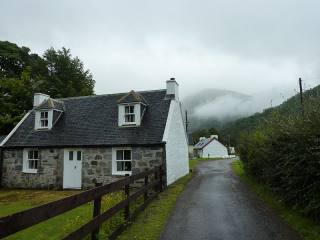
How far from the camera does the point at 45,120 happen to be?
22562 millimetres

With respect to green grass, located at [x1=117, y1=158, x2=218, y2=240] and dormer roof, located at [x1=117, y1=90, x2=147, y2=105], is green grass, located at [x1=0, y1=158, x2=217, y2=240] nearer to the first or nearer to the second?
green grass, located at [x1=117, y1=158, x2=218, y2=240]

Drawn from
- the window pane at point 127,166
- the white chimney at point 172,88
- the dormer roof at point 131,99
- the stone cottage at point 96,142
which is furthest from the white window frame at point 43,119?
the white chimney at point 172,88

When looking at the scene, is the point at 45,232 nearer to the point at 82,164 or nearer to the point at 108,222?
the point at 108,222

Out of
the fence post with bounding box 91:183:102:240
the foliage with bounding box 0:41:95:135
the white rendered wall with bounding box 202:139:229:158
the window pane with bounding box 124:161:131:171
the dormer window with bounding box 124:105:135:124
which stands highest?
the foliage with bounding box 0:41:95:135

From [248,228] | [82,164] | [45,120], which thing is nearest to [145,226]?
[248,228]

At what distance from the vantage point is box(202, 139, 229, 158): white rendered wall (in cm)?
7987

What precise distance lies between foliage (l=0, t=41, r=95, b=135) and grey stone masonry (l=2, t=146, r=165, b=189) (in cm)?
1278

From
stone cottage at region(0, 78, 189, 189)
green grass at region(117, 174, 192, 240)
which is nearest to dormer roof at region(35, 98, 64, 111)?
stone cottage at region(0, 78, 189, 189)

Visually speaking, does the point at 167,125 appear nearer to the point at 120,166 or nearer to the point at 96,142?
the point at 120,166

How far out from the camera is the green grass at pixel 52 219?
8.71 metres

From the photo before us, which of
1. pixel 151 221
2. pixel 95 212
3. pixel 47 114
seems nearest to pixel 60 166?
pixel 47 114

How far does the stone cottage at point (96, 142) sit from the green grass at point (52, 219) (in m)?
1.87

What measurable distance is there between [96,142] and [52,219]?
8.24 metres

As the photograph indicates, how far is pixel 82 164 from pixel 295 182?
45.2ft
